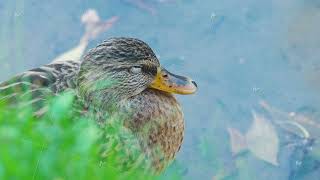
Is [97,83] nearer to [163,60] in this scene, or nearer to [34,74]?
[34,74]

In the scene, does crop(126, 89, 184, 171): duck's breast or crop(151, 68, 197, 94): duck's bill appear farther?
crop(151, 68, 197, 94): duck's bill

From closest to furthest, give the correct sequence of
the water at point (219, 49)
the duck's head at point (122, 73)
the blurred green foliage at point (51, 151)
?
1. the blurred green foliage at point (51, 151)
2. the duck's head at point (122, 73)
3. the water at point (219, 49)

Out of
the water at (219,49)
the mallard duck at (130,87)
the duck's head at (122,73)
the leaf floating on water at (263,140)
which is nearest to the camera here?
the mallard duck at (130,87)

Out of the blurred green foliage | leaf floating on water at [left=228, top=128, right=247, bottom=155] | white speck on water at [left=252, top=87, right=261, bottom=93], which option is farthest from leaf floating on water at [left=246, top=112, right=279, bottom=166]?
the blurred green foliage

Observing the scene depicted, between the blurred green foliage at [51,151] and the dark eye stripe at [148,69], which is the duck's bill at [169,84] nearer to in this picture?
the dark eye stripe at [148,69]

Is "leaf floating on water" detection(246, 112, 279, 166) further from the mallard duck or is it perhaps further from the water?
the mallard duck

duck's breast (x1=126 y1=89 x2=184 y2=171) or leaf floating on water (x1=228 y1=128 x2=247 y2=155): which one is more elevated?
duck's breast (x1=126 y1=89 x2=184 y2=171)

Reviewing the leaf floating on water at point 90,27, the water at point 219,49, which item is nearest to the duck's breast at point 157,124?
the water at point 219,49
